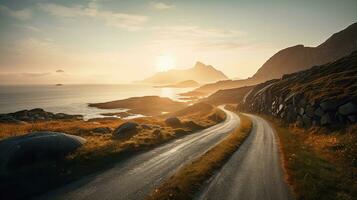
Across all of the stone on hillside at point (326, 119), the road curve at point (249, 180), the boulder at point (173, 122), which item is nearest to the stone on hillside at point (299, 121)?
the stone on hillside at point (326, 119)

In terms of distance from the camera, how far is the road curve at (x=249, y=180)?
14.8 metres

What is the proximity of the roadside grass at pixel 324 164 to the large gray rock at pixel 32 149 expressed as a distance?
1945cm

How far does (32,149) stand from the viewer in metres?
19.0

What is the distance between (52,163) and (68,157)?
1.54 meters

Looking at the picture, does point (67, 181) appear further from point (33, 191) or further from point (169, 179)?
point (169, 179)

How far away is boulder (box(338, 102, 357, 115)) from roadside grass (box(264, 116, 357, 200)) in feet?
10.4

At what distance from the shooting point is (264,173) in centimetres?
1922

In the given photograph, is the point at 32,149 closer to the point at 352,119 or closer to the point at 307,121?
the point at 352,119

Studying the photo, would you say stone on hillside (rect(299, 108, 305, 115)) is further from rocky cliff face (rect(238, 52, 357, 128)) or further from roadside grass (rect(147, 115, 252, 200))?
roadside grass (rect(147, 115, 252, 200))

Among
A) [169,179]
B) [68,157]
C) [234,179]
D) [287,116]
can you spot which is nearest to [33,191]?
[68,157]

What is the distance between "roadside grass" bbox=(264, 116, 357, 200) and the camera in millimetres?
15141

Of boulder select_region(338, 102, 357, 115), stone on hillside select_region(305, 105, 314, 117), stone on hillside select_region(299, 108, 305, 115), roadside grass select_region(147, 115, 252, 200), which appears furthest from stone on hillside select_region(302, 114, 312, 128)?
roadside grass select_region(147, 115, 252, 200)

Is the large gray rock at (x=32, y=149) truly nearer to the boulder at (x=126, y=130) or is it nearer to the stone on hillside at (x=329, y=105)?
the boulder at (x=126, y=130)

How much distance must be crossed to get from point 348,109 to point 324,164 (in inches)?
611
